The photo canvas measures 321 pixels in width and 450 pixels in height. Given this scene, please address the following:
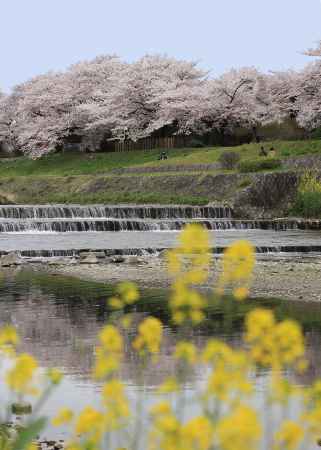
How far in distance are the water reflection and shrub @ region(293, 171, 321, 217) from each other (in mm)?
19987

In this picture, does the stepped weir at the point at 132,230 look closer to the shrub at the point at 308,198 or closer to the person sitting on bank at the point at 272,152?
the shrub at the point at 308,198

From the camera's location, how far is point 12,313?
15047 mm

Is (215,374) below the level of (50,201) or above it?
above

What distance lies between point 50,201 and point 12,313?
122ft

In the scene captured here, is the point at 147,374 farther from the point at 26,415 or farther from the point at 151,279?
the point at 151,279

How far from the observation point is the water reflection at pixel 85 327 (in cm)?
935

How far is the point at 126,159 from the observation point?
62.0m

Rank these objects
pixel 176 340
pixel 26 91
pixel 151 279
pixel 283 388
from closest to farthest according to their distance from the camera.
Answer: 1. pixel 283 388
2. pixel 176 340
3. pixel 151 279
4. pixel 26 91

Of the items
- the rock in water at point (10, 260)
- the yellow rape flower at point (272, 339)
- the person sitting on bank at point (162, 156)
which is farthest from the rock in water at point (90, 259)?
the person sitting on bank at point (162, 156)

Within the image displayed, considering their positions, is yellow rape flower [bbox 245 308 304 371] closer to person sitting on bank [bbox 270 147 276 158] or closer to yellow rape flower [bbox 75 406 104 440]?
yellow rape flower [bbox 75 406 104 440]

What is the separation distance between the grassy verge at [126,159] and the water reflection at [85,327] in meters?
31.0

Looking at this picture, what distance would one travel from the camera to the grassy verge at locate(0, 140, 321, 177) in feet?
170

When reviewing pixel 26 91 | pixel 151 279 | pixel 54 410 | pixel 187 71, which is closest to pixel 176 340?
pixel 54 410

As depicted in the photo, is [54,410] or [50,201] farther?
[50,201]
